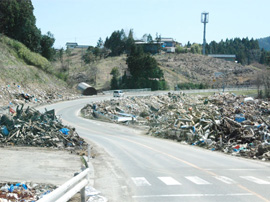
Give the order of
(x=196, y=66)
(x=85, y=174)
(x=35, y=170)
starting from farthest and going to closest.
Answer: (x=196, y=66)
(x=35, y=170)
(x=85, y=174)

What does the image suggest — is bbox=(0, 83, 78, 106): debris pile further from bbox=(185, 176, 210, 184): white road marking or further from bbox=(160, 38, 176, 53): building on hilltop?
bbox=(160, 38, 176, 53): building on hilltop

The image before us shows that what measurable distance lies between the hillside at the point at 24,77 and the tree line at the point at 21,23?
4293 millimetres

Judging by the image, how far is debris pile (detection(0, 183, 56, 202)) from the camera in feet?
30.9

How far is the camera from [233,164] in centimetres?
1680

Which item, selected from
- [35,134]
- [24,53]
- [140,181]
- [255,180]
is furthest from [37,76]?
[255,180]

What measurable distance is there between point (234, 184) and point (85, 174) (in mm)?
5302

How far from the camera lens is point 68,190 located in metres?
7.65

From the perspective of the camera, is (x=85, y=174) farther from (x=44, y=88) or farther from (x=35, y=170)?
(x=44, y=88)

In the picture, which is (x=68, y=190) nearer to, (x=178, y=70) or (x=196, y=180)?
(x=196, y=180)

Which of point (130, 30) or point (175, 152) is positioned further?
point (130, 30)

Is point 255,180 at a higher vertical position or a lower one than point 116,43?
lower

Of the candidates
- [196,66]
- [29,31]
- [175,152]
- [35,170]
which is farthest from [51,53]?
[196,66]

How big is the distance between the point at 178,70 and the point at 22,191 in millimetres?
133087

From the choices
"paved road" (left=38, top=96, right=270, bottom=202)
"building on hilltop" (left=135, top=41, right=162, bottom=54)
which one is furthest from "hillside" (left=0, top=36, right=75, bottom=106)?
"building on hilltop" (left=135, top=41, right=162, bottom=54)
